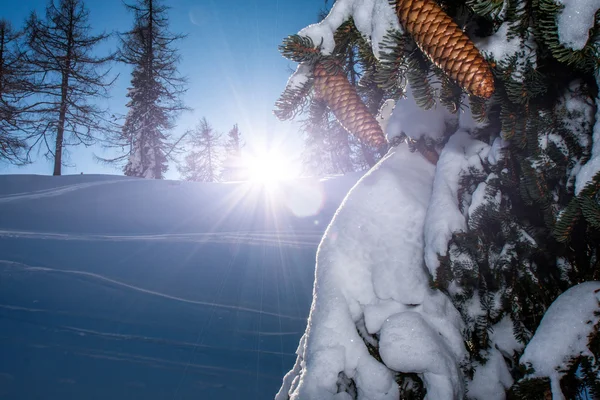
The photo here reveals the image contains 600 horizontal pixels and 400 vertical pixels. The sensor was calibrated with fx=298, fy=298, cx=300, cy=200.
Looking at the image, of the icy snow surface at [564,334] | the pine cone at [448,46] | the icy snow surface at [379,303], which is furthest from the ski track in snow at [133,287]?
the pine cone at [448,46]

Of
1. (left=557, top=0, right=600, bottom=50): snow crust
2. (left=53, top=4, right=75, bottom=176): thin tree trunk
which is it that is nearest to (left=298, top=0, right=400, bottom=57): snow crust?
(left=557, top=0, right=600, bottom=50): snow crust

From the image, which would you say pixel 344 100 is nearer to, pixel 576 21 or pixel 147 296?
pixel 576 21

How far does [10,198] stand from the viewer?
32.0 ft

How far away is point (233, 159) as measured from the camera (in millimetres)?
38438

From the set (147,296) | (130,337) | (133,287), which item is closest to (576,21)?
(130,337)

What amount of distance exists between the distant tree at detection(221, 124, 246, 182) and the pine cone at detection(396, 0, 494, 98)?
3630cm

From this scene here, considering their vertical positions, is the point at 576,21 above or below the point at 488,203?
above

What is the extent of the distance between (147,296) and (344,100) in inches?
221

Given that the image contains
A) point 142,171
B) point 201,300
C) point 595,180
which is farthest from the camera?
point 142,171

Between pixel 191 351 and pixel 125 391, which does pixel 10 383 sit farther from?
pixel 191 351

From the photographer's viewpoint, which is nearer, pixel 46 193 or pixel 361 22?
pixel 361 22

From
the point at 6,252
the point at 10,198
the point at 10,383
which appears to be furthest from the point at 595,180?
the point at 10,198

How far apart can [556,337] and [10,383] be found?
527 cm

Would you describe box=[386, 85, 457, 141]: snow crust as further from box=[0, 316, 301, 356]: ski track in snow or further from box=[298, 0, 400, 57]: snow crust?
box=[0, 316, 301, 356]: ski track in snow
